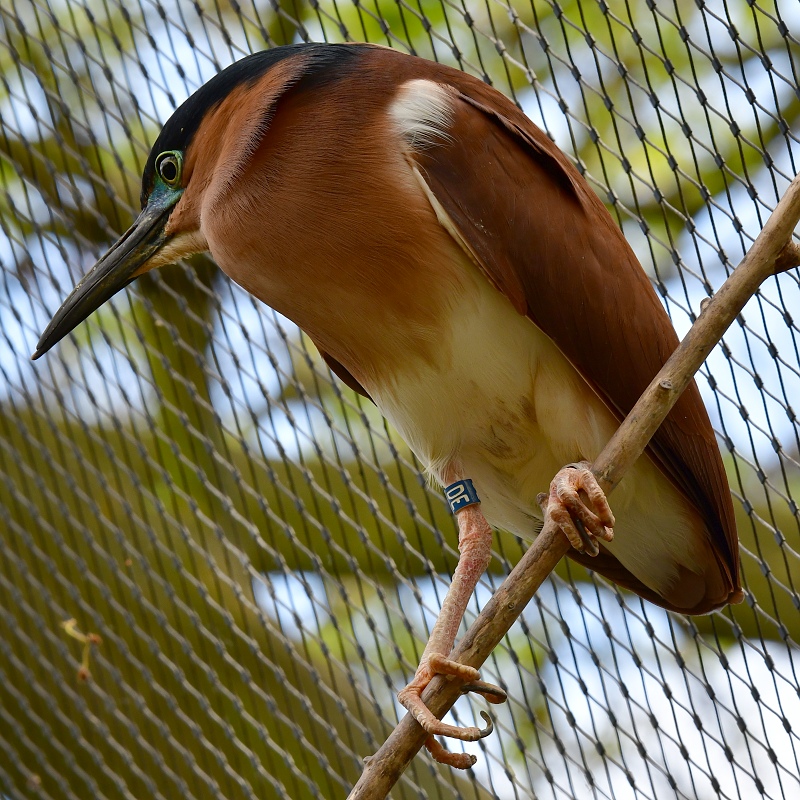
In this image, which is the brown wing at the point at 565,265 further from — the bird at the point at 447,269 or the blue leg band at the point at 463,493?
the blue leg band at the point at 463,493

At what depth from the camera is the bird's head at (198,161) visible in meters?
1.67

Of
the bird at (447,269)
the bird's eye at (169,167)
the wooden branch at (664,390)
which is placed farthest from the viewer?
the bird's eye at (169,167)

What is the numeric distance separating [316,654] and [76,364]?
0.93 metres

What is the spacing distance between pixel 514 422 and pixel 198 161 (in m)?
0.61

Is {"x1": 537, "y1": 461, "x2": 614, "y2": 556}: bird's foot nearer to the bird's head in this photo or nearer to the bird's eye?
the bird's head

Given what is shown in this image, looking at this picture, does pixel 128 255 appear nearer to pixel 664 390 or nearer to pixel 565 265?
pixel 565 265

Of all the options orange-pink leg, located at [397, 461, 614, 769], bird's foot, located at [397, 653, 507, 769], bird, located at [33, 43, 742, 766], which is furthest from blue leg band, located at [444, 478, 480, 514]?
bird's foot, located at [397, 653, 507, 769]

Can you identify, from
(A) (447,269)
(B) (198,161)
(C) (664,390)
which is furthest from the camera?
(B) (198,161)

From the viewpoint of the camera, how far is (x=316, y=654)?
2910 millimetres

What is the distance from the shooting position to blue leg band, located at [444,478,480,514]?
1787mm

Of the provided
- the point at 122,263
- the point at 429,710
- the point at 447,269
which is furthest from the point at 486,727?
the point at 122,263

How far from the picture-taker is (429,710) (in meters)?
1.46

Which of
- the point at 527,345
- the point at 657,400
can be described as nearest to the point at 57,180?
the point at 527,345

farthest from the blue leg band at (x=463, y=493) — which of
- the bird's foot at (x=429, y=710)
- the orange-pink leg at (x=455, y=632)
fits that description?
the bird's foot at (x=429, y=710)
